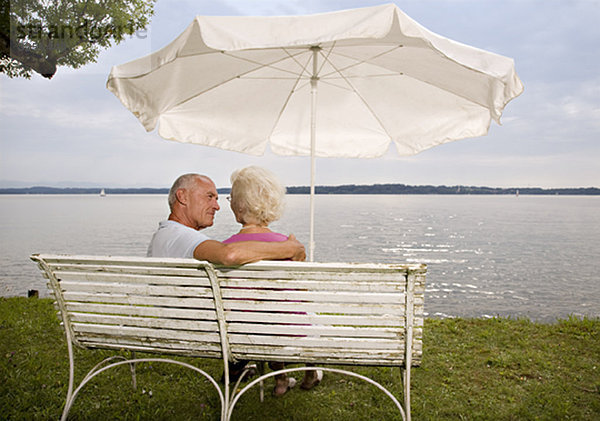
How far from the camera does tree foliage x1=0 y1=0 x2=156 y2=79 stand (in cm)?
1032

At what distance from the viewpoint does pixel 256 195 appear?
300cm

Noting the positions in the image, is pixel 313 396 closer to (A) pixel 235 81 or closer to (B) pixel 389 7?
(B) pixel 389 7

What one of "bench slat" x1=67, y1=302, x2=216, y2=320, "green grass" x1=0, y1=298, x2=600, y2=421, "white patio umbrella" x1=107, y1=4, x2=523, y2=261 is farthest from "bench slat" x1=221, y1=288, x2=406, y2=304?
"white patio umbrella" x1=107, y1=4, x2=523, y2=261

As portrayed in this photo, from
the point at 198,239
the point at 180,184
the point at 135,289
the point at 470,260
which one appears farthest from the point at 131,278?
the point at 470,260

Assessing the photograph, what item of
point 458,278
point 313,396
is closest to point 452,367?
point 313,396

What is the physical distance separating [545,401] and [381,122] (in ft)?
12.3

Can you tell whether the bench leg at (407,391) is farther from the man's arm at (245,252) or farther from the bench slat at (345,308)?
the man's arm at (245,252)

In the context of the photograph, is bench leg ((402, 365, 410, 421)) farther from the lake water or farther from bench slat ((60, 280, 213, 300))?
the lake water

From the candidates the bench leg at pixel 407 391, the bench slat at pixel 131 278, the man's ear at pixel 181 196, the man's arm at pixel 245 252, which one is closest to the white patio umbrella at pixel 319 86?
the man's ear at pixel 181 196

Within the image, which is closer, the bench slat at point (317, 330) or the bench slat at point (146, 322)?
the bench slat at point (317, 330)

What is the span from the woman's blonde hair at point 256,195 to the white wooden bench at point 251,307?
0.71 m

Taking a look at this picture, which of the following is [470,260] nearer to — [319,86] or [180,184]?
[319,86]

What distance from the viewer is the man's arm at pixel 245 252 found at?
228 cm

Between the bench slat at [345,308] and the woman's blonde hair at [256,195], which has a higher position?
the woman's blonde hair at [256,195]
